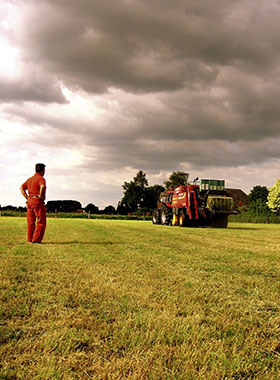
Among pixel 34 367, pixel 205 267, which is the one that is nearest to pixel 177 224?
pixel 205 267

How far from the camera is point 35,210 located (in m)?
8.95

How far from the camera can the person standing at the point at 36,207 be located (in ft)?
29.2

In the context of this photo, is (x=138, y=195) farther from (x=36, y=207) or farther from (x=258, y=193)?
(x=36, y=207)

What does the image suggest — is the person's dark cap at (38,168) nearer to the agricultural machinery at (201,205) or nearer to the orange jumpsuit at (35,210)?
the orange jumpsuit at (35,210)

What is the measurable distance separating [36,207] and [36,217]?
0.34m

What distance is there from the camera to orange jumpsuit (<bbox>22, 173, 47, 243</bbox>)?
29.2 feet

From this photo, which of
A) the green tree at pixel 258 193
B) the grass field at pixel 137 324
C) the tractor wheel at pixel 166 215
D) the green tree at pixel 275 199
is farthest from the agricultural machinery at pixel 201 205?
the green tree at pixel 258 193

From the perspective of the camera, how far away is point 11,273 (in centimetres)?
456

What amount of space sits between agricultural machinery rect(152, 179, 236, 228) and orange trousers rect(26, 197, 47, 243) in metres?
11.1

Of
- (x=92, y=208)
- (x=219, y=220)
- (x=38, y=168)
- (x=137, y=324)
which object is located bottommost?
(x=137, y=324)

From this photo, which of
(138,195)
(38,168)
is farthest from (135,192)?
(38,168)

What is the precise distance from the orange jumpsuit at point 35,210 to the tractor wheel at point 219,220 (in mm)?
13640

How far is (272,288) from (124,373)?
297 cm

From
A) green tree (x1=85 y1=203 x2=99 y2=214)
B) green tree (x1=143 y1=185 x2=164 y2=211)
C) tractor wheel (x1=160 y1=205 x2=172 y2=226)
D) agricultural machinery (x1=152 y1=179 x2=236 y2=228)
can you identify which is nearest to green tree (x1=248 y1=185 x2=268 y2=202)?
green tree (x1=143 y1=185 x2=164 y2=211)
